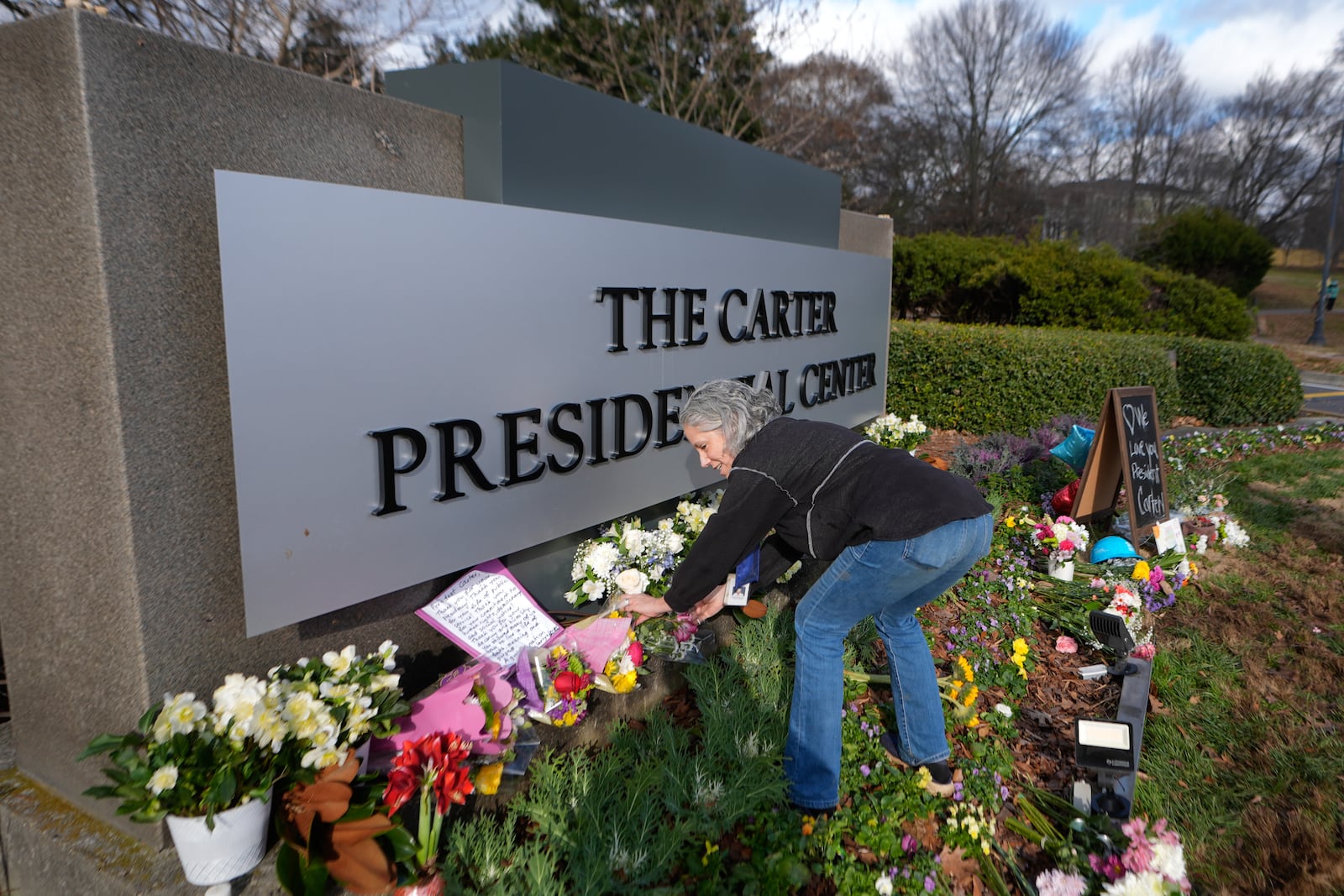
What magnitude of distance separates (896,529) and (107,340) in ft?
6.69

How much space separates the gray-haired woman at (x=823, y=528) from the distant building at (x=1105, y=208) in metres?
27.5

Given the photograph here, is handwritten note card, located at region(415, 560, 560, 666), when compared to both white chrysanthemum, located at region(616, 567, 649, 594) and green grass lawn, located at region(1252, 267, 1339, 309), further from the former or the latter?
Result: green grass lawn, located at region(1252, 267, 1339, 309)

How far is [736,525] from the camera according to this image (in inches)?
96.3

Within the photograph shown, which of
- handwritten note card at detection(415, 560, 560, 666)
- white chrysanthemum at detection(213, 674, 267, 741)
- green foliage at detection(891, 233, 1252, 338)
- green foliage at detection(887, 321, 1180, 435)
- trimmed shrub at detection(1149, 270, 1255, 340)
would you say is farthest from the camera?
trimmed shrub at detection(1149, 270, 1255, 340)

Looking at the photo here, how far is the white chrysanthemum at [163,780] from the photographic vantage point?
6.03 ft

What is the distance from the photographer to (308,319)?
7.29 feet

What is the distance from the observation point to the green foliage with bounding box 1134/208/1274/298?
22.1 m

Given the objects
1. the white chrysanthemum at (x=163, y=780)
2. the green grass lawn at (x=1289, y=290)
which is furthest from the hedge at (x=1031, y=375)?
the green grass lawn at (x=1289, y=290)

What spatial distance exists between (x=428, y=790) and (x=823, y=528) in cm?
130

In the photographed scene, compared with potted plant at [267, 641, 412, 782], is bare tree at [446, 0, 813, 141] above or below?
above

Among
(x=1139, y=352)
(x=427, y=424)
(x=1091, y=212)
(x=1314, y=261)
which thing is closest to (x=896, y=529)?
(x=427, y=424)

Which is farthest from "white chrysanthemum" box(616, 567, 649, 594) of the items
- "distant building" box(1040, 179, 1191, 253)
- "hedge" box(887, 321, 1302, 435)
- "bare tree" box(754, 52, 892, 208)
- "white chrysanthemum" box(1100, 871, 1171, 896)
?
"distant building" box(1040, 179, 1191, 253)

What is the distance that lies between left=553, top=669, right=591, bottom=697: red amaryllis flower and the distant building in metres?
28.0

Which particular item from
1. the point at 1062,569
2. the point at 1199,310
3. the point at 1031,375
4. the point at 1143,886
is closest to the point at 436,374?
the point at 1143,886
